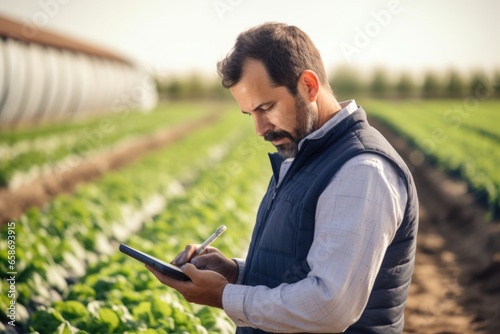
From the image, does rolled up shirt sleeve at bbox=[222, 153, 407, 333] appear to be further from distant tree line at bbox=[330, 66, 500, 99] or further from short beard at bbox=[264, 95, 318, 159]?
distant tree line at bbox=[330, 66, 500, 99]

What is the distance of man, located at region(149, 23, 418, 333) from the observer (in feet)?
5.42

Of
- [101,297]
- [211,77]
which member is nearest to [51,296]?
[101,297]

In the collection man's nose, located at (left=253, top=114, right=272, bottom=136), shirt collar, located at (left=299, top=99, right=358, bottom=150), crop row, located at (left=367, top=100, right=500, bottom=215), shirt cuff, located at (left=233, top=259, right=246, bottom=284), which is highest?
man's nose, located at (left=253, top=114, right=272, bottom=136)

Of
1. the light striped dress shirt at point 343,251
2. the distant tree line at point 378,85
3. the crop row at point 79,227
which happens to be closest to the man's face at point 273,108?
the light striped dress shirt at point 343,251

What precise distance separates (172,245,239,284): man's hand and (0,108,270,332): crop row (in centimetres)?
214

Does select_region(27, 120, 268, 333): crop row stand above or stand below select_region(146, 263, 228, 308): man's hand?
below

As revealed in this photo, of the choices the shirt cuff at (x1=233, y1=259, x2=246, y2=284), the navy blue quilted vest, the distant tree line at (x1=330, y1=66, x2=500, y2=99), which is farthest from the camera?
the distant tree line at (x1=330, y1=66, x2=500, y2=99)

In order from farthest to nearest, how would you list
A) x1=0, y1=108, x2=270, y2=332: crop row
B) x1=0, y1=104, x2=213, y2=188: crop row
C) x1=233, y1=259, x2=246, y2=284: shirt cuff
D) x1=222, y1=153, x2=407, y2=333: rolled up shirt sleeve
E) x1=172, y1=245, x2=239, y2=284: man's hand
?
x1=0, y1=104, x2=213, y2=188: crop row → x1=0, y1=108, x2=270, y2=332: crop row → x1=233, y1=259, x2=246, y2=284: shirt cuff → x1=172, y1=245, x2=239, y2=284: man's hand → x1=222, y1=153, x2=407, y2=333: rolled up shirt sleeve

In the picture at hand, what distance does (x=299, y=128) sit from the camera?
196cm

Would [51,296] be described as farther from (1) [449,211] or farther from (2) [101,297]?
(1) [449,211]

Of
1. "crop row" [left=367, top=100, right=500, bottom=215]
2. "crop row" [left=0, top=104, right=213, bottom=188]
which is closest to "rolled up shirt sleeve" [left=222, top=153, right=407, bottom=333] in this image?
"crop row" [left=367, top=100, right=500, bottom=215]

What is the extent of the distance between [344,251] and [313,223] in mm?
204

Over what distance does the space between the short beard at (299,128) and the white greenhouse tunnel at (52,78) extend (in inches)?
715

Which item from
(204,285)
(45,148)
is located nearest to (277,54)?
(204,285)
